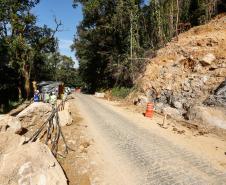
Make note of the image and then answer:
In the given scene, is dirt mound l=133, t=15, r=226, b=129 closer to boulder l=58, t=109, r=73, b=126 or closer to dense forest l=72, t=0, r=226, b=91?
dense forest l=72, t=0, r=226, b=91

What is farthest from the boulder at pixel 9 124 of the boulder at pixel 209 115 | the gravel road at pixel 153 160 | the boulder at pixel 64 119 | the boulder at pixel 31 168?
the boulder at pixel 209 115

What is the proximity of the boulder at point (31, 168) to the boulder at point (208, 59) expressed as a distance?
651 inches

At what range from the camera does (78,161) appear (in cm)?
1070

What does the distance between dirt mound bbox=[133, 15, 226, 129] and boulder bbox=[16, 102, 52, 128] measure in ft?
32.6

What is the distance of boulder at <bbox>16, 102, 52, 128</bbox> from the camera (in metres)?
15.1

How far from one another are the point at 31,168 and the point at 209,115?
39.4ft

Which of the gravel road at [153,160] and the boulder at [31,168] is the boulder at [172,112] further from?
the boulder at [31,168]

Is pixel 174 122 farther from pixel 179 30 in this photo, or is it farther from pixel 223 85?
pixel 179 30

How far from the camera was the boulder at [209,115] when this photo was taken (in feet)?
51.1

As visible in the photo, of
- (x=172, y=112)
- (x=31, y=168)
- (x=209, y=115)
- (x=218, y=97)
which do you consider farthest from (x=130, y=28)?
(x=31, y=168)

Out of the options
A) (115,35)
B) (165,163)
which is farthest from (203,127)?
(115,35)

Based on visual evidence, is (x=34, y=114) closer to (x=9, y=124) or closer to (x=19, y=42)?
(x=9, y=124)

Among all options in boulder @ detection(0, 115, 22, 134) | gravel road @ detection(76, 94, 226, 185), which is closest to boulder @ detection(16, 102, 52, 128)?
boulder @ detection(0, 115, 22, 134)

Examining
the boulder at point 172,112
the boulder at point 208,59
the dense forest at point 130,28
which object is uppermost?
the dense forest at point 130,28
